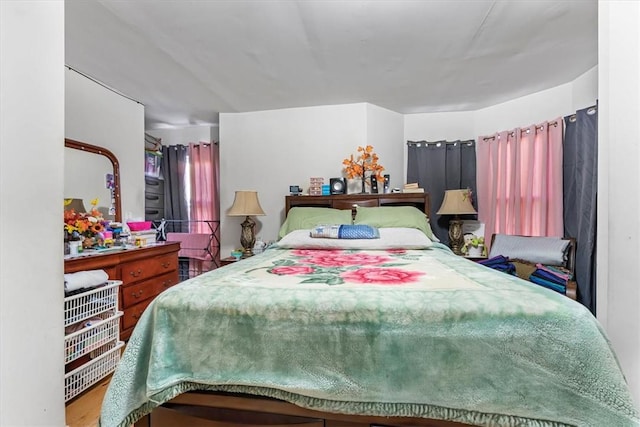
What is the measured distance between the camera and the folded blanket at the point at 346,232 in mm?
2455

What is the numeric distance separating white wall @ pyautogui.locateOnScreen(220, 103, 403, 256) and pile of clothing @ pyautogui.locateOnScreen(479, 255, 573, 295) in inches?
60.5

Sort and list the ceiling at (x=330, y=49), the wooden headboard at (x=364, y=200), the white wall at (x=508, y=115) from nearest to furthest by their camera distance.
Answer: the ceiling at (x=330, y=49)
the white wall at (x=508, y=115)
the wooden headboard at (x=364, y=200)

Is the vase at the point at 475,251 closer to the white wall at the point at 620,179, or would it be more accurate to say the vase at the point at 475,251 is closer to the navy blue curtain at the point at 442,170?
the navy blue curtain at the point at 442,170

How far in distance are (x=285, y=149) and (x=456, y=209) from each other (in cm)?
213

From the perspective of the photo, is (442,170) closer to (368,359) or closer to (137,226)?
(368,359)

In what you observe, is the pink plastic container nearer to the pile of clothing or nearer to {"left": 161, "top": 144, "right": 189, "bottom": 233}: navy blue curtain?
{"left": 161, "top": 144, "right": 189, "bottom": 233}: navy blue curtain

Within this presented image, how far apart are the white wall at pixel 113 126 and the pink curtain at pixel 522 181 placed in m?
4.05

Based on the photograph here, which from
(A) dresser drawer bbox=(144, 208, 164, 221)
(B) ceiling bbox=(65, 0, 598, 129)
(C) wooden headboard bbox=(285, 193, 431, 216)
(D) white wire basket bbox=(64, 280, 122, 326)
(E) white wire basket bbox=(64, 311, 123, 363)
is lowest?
(E) white wire basket bbox=(64, 311, 123, 363)

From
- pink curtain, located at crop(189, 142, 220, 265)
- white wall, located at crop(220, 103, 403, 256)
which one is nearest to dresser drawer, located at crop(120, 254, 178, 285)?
white wall, located at crop(220, 103, 403, 256)

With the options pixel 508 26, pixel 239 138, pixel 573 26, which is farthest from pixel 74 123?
pixel 573 26

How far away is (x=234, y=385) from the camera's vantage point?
1.05 m

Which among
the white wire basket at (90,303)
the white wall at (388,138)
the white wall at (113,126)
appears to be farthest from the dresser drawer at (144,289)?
the white wall at (388,138)

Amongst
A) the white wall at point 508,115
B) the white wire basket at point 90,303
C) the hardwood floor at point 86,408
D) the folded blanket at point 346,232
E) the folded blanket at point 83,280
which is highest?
the white wall at point 508,115

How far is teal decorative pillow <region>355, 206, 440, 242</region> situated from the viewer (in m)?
2.80
